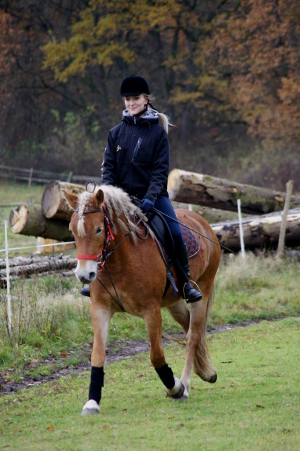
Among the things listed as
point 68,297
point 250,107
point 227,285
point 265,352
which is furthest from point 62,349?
point 250,107

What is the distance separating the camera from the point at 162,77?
3741 centimetres

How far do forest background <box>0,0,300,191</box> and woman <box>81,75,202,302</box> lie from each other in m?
23.4

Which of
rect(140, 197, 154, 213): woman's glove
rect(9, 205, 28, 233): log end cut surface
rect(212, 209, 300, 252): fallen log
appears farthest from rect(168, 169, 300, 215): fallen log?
rect(140, 197, 154, 213): woman's glove

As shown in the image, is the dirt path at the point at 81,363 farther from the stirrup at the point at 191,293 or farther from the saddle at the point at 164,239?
the saddle at the point at 164,239

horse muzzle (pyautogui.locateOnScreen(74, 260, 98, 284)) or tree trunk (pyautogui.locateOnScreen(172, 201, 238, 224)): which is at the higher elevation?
horse muzzle (pyautogui.locateOnScreen(74, 260, 98, 284))

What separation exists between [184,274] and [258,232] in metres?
8.47

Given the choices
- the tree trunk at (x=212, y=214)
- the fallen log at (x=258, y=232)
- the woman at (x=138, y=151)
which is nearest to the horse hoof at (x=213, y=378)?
the woman at (x=138, y=151)

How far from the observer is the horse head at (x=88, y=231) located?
197 inches

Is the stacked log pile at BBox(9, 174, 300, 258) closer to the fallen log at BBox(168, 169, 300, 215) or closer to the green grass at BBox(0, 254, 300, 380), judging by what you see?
the fallen log at BBox(168, 169, 300, 215)

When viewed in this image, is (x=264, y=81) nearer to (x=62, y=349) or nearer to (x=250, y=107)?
(x=250, y=107)

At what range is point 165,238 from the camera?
6.21m

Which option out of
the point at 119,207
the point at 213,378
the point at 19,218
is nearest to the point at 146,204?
the point at 119,207

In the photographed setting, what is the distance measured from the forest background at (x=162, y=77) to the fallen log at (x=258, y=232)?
582 inches

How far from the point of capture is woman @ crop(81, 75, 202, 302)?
6.07 m
